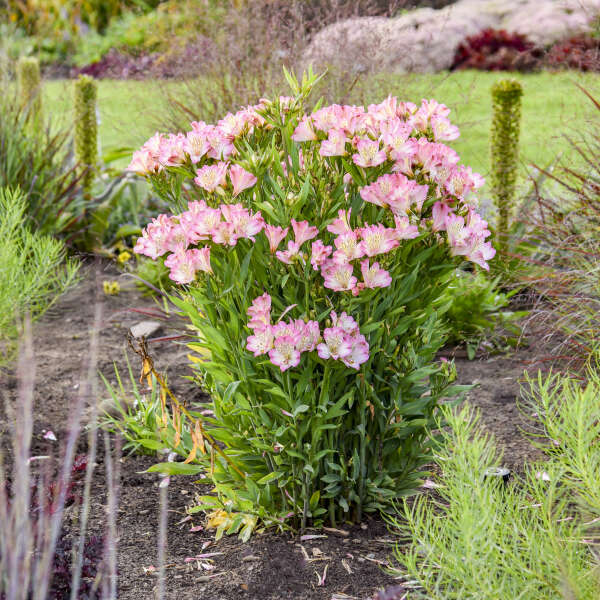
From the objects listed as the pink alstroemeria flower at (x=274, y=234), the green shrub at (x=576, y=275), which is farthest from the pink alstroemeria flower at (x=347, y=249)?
the green shrub at (x=576, y=275)

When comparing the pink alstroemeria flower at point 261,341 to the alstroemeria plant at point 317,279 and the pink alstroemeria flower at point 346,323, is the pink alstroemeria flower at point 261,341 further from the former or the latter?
the pink alstroemeria flower at point 346,323

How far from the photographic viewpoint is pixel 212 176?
2.06 m

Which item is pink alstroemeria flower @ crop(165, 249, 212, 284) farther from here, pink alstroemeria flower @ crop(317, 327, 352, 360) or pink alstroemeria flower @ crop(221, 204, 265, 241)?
pink alstroemeria flower @ crop(317, 327, 352, 360)

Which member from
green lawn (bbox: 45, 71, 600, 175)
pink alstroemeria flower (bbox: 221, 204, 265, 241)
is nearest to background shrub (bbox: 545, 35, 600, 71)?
green lawn (bbox: 45, 71, 600, 175)

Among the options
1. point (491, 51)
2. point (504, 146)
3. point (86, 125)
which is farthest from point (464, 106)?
point (491, 51)

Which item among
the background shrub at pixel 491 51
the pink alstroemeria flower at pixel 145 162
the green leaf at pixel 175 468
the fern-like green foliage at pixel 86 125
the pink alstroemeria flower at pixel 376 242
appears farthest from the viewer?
the background shrub at pixel 491 51

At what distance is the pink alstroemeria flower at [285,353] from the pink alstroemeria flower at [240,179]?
0.40 metres

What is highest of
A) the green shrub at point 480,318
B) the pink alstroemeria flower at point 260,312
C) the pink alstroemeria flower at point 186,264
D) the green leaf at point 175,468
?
the pink alstroemeria flower at point 186,264

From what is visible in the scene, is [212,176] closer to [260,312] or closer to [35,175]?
[260,312]

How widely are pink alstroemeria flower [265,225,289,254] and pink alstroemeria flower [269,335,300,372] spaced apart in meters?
0.24

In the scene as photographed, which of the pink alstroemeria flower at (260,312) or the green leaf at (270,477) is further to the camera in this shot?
the green leaf at (270,477)

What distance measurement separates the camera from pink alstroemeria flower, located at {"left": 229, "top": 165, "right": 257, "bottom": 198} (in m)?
2.03

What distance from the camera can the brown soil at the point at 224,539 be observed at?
210 centimetres

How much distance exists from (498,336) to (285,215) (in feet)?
7.13
